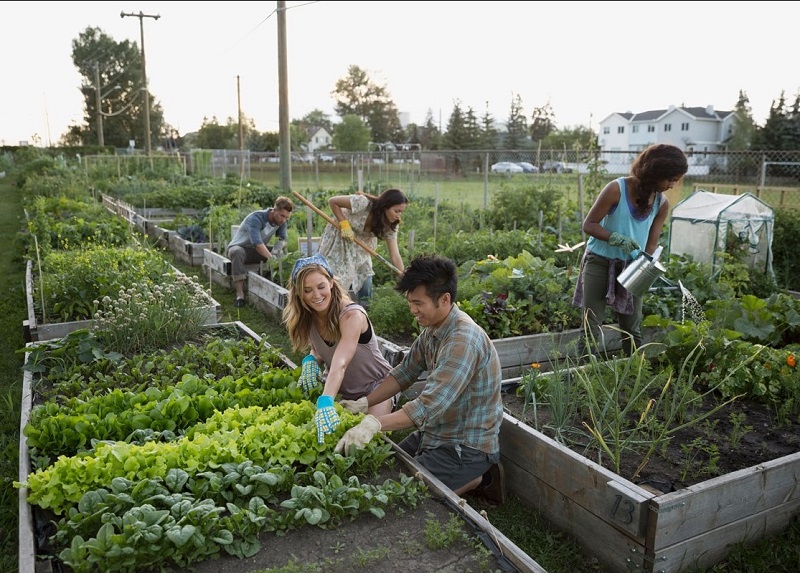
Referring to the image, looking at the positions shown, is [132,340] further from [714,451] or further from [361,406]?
[714,451]

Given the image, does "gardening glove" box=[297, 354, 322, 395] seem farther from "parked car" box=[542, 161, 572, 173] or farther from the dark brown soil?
"parked car" box=[542, 161, 572, 173]

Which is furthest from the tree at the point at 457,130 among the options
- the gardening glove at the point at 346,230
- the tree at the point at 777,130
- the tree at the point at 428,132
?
the gardening glove at the point at 346,230

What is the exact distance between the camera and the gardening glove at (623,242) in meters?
4.06

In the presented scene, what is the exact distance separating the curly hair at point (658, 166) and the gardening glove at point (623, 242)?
13.1 inches

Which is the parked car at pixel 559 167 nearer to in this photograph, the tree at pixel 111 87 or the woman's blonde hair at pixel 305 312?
the woman's blonde hair at pixel 305 312

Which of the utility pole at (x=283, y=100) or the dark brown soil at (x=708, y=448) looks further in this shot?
the utility pole at (x=283, y=100)

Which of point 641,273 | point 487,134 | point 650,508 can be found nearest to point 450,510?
point 650,508

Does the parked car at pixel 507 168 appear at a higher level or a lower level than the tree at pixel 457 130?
lower

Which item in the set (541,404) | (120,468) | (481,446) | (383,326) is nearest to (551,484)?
(481,446)

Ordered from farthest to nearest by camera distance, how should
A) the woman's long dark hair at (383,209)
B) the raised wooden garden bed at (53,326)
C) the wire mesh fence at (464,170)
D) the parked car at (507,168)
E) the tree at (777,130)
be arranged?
the tree at (777,130) < the parked car at (507,168) < the wire mesh fence at (464,170) < the woman's long dark hair at (383,209) < the raised wooden garden bed at (53,326)

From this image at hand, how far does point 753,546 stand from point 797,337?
8.79ft

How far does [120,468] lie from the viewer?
259 cm

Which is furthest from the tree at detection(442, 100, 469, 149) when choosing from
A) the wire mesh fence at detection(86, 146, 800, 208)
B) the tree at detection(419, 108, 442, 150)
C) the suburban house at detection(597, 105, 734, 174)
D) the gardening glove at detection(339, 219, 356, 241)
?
the gardening glove at detection(339, 219, 356, 241)

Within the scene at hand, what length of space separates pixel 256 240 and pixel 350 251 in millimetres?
2096
